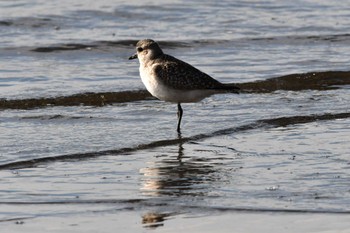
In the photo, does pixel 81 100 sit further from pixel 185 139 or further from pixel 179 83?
pixel 185 139

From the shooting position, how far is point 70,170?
8.01 metres

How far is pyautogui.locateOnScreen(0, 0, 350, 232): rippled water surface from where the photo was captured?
→ 267 inches

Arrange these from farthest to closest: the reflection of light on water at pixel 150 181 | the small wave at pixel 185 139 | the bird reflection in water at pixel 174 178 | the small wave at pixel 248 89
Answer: the small wave at pixel 248 89, the small wave at pixel 185 139, the reflection of light on water at pixel 150 181, the bird reflection in water at pixel 174 178

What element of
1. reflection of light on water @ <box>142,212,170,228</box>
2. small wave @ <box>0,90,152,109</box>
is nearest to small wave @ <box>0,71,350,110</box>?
small wave @ <box>0,90,152,109</box>

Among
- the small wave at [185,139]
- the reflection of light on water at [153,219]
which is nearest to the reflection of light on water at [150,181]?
the reflection of light on water at [153,219]

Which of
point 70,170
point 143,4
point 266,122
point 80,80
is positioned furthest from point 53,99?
point 143,4

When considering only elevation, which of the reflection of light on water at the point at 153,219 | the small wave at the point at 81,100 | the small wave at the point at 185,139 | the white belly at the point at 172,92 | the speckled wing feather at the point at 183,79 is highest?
the speckled wing feather at the point at 183,79

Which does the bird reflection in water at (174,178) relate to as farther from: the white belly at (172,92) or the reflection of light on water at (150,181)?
the white belly at (172,92)

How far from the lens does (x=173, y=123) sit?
10195 millimetres

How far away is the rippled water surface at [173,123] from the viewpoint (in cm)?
679

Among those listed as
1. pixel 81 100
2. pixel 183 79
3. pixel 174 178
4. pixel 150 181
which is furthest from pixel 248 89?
pixel 150 181

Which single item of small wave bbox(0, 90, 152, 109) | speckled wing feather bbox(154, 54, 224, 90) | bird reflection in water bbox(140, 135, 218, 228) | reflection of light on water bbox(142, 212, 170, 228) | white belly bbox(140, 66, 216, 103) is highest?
speckled wing feather bbox(154, 54, 224, 90)

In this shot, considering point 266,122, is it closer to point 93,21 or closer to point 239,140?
point 239,140

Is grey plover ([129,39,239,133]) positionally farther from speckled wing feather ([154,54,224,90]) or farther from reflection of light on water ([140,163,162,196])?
reflection of light on water ([140,163,162,196])
